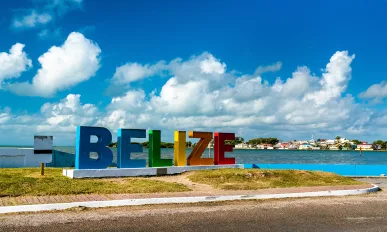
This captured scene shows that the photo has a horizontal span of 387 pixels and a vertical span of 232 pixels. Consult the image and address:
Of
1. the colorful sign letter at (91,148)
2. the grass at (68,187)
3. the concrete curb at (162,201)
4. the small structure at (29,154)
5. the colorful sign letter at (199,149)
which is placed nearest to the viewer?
the concrete curb at (162,201)

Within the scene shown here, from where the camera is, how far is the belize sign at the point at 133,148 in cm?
1952

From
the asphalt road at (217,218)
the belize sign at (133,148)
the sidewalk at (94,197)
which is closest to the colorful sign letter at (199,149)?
the belize sign at (133,148)

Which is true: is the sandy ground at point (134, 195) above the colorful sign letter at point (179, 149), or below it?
below

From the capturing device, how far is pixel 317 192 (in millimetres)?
16609

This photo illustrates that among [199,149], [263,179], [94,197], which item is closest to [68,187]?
[94,197]

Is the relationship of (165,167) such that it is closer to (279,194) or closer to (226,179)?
(226,179)

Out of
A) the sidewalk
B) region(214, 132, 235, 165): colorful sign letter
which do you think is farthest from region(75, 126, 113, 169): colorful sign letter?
region(214, 132, 235, 165): colorful sign letter

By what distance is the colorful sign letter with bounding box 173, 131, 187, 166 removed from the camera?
2409cm

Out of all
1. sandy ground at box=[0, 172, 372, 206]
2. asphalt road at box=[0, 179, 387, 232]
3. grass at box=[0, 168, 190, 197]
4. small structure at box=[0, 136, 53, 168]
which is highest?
small structure at box=[0, 136, 53, 168]

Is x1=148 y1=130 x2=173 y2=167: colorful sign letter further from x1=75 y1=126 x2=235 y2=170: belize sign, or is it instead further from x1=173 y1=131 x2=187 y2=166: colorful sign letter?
x1=173 y1=131 x2=187 y2=166: colorful sign letter

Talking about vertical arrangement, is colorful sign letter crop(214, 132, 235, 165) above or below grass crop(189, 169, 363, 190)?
above

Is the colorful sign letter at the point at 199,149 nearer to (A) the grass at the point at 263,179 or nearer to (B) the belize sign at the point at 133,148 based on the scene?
(B) the belize sign at the point at 133,148

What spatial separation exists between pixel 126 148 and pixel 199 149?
5.98 m

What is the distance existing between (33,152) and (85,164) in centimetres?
1135
